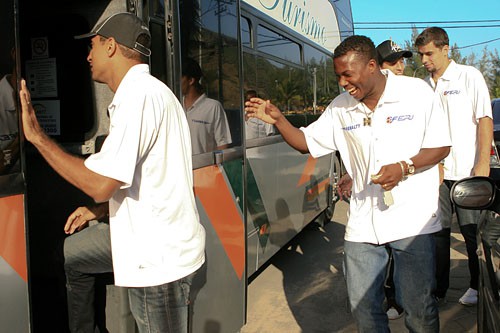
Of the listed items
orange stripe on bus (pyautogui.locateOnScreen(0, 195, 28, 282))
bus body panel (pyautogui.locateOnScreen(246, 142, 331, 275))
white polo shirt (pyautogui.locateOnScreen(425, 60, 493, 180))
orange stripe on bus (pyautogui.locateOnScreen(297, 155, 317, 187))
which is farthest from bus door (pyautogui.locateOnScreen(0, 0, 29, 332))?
orange stripe on bus (pyautogui.locateOnScreen(297, 155, 317, 187))

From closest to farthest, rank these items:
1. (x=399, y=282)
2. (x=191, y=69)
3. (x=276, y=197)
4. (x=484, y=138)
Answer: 1. (x=399, y=282)
2. (x=191, y=69)
3. (x=484, y=138)
4. (x=276, y=197)

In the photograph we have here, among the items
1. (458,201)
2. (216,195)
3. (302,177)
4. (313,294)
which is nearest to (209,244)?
(216,195)

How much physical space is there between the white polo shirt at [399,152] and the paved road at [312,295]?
1.78 meters

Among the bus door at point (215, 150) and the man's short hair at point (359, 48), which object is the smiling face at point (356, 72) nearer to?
the man's short hair at point (359, 48)

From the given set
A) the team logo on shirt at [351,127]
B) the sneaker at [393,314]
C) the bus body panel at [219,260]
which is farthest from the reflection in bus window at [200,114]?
the sneaker at [393,314]

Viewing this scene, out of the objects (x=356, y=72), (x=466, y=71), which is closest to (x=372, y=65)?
(x=356, y=72)

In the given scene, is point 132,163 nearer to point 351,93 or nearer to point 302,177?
point 351,93

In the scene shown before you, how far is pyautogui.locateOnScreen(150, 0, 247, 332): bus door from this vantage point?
9.31ft

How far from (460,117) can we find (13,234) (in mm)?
3474

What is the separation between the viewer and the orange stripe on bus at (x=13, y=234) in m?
1.86

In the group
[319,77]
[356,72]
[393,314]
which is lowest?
[393,314]

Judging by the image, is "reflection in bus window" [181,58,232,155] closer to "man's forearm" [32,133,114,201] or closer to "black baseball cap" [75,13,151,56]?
"black baseball cap" [75,13,151,56]

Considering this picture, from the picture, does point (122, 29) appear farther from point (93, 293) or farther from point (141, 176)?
point (93, 293)

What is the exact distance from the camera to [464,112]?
13.5ft
